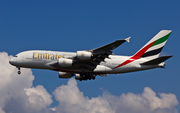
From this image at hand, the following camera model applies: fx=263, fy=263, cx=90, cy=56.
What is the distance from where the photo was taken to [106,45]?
3722cm

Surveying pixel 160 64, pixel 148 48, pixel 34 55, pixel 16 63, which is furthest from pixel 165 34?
pixel 16 63

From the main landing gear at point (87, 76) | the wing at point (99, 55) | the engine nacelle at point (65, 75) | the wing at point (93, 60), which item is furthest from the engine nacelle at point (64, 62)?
the engine nacelle at point (65, 75)

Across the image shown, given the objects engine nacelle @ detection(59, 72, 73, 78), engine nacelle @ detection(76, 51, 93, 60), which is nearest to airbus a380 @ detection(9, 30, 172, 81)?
engine nacelle @ detection(76, 51, 93, 60)

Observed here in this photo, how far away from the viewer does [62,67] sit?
138ft

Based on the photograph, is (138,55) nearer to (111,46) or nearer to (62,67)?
(111,46)

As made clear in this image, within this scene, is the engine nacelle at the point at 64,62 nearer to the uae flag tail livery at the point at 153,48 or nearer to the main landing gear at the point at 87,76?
the main landing gear at the point at 87,76

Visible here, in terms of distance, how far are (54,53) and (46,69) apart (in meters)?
2.91

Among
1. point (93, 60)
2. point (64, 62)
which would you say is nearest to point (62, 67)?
point (64, 62)

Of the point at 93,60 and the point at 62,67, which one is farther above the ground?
the point at 93,60

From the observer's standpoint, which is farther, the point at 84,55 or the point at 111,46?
the point at 84,55

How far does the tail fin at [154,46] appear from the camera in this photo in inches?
1807

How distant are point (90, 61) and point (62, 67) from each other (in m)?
4.67

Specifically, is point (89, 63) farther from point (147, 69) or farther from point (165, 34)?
point (165, 34)

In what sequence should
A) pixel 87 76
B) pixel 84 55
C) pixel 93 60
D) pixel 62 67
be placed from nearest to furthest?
1. pixel 84 55
2. pixel 93 60
3. pixel 62 67
4. pixel 87 76
